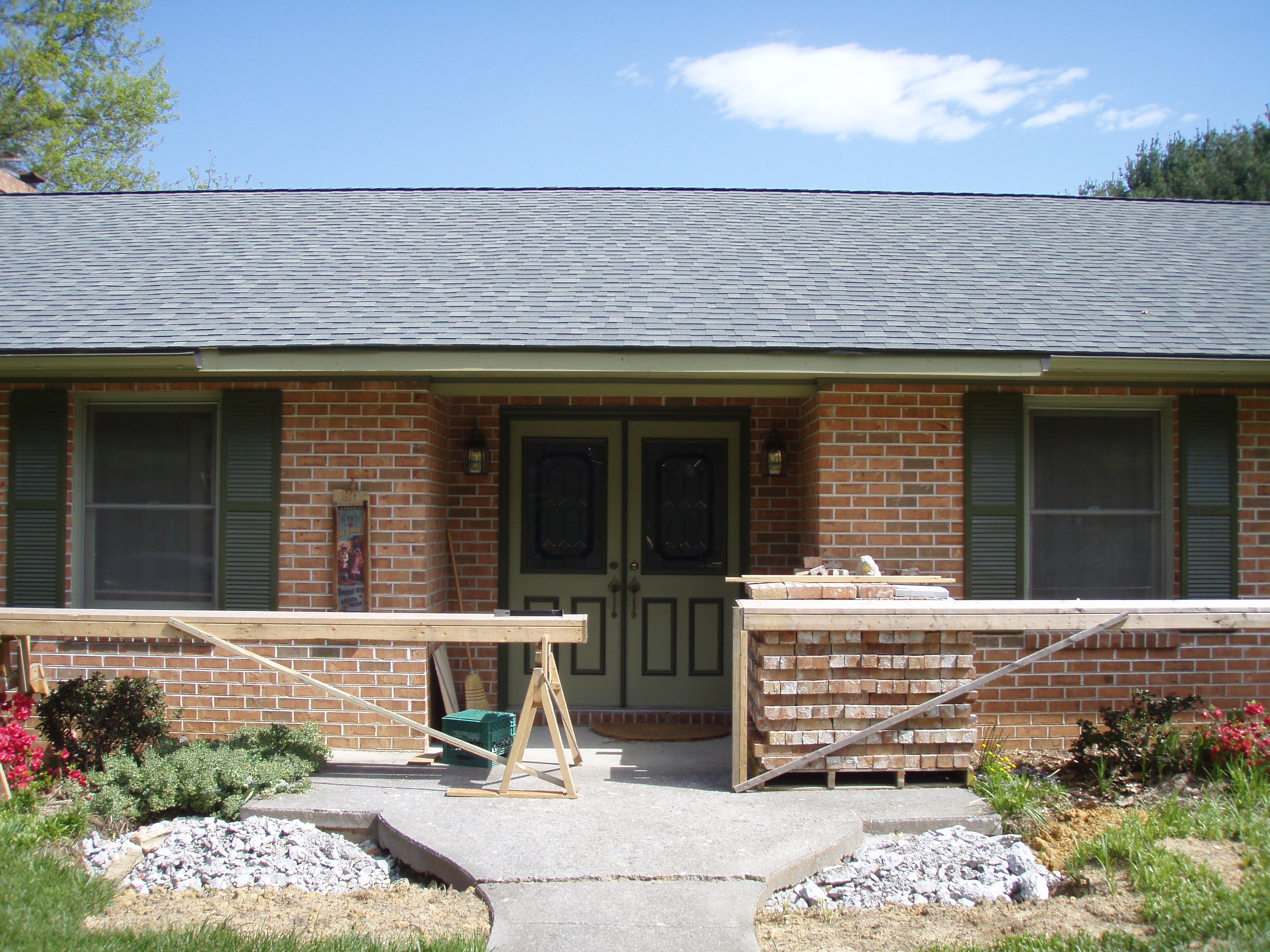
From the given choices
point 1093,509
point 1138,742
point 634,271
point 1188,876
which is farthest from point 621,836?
point 634,271

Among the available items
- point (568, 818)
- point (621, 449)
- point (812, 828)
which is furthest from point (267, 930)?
point (621, 449)

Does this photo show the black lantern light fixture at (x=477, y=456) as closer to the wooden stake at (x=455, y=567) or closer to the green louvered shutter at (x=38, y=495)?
the wooden stake at (x=455, y=567)

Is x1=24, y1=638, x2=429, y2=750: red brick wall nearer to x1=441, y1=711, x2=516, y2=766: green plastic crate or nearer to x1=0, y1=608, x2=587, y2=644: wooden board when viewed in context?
x1=441, y1=711, x2=516, y2=766: green plastic crate

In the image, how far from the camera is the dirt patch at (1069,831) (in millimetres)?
4352

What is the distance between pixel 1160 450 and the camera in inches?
258

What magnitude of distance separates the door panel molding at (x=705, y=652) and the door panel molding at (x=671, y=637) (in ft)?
0.30

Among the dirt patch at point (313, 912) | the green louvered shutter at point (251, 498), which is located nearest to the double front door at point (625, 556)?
the green louvered shutter at point (251, 498)

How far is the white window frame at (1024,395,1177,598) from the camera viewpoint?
6.43m

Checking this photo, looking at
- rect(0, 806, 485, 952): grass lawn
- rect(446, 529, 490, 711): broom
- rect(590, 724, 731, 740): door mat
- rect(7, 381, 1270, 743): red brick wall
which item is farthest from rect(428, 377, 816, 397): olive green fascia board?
rect(0, 806, 485, 952): grass lawn

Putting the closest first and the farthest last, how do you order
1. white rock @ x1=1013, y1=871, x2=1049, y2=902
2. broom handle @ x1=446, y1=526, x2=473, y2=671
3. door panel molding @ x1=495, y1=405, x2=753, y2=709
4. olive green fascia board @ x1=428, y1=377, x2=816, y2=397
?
white rock @ x1=1013, y1=871, x2=1049, y2=902 < olive green fascia board @ x1=428, y1=377, x2=816, y2=397 < broom handle @ x1=446, y1=526, x2=473, y2=671 < door panel molding @ x1=495, y1=405, x2=753, y2=709

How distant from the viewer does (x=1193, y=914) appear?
3.54 m

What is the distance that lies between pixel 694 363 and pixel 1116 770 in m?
3.30

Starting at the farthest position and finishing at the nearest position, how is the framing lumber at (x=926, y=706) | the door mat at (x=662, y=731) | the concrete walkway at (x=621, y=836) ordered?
the door mat at (x=662, y=731), the framing lumber at (x=926, y=706), the concrete walkway at (x=621, y=836)

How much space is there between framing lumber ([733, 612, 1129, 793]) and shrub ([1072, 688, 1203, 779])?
→ 2.29 feet
